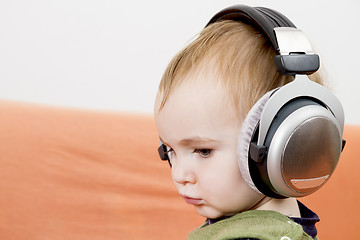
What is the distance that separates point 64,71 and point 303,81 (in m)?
1.31

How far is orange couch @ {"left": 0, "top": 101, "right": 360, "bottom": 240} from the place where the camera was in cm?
146

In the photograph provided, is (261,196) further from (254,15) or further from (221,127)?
(254,15)

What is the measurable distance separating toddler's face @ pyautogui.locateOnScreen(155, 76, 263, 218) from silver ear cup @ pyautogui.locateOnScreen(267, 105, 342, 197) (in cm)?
7

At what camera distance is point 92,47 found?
1849mm

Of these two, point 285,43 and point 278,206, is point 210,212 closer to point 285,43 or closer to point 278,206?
point 278,206

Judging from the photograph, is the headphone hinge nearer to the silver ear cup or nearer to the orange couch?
the silver ear cup

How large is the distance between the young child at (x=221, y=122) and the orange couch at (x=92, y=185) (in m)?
0.78

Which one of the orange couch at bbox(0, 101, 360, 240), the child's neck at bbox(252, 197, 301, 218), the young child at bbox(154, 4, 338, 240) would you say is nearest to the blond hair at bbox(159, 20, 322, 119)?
the young child at bbox(154, 4, 338, 240)

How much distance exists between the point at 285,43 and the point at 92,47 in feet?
4.13

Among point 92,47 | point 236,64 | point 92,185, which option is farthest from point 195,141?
point 92,47

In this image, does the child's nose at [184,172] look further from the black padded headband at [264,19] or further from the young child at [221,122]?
the black padded headband at [264,19]

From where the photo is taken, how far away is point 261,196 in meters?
0.75

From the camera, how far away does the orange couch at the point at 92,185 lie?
1455mm

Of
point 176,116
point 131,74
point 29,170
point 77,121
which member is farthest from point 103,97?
point 176,116
